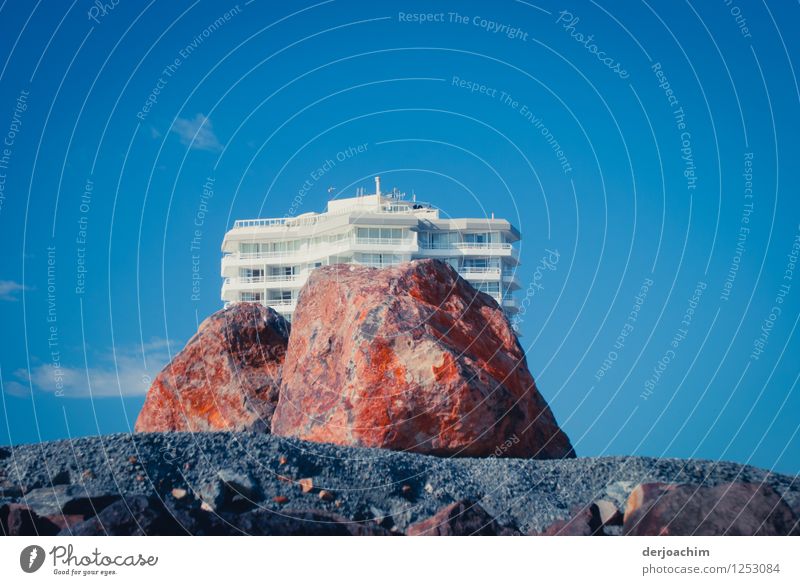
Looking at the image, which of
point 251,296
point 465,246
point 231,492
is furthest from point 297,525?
point 251,296

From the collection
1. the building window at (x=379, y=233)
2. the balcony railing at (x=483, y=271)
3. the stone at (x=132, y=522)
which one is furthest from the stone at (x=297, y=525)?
the balcony railing at (x=483, y=271)

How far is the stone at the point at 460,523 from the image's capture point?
13.5 metres

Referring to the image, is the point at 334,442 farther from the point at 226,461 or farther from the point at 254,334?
the point at 254,334

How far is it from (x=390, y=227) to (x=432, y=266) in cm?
3893

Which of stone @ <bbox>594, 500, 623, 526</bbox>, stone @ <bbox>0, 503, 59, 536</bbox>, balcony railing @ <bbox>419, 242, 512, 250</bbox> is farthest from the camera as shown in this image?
balcony railing @ <bbox>419, 242, 512, 250</bbox>

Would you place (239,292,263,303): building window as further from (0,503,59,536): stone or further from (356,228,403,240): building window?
(0,503,59,536): stone

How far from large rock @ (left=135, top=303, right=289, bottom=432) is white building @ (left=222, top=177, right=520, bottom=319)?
34.8m

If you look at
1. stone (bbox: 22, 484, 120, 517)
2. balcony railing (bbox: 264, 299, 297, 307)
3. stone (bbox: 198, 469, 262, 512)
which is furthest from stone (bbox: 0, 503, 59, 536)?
balcony railing (bbox: 264, 299, 297, 307)

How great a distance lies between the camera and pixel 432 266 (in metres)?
22.0

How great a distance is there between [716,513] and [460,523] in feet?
11.4

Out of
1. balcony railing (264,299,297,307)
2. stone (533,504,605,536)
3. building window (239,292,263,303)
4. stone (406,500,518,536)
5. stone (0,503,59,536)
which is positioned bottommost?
stone (533,504,605,536)

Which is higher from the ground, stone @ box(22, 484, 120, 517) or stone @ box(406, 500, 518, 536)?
stone @ box(22, 484, 120, 517)

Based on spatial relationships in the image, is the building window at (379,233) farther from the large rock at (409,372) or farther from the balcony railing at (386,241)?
the large rock at (409,372)

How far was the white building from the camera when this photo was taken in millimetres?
60219
